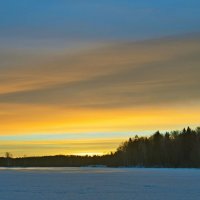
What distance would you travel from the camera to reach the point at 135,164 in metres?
129

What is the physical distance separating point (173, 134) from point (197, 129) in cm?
758

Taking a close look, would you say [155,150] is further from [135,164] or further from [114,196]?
[114,196]

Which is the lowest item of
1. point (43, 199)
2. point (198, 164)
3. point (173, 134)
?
point (43, 199)

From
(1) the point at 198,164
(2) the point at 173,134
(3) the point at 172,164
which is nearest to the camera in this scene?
(1) the point at 198,164

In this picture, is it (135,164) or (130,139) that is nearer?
(135,164)

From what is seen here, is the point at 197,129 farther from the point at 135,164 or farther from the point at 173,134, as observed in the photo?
the point at 135,164

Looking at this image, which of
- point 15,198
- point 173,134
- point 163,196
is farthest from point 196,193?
point 173,134

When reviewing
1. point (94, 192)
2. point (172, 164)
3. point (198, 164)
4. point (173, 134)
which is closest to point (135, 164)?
point (173, 134)

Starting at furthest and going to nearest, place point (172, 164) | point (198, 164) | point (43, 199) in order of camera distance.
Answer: point (172, 164) < point (198, 164) < point (43, 199)

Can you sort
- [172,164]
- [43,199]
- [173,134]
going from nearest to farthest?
[43,199] < [172,164] < [173,134]

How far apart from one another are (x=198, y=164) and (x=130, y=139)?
151 feet

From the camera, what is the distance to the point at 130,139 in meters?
147

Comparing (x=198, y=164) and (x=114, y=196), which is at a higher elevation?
(x=198, y=164)

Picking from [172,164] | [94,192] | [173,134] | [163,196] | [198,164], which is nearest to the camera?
[163,196]
